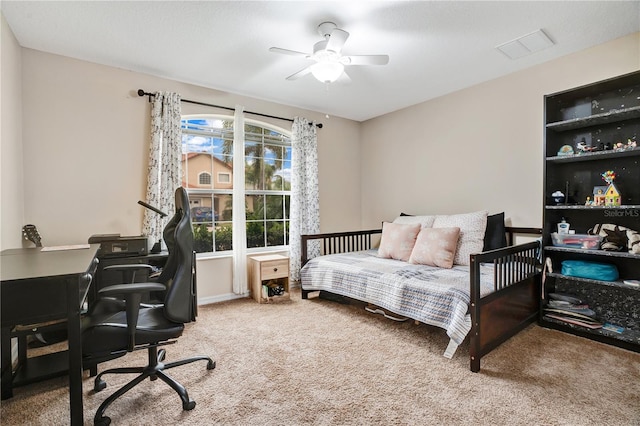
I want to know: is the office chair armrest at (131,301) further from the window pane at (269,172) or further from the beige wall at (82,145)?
the window pane at (269,172)

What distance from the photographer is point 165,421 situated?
1553mm

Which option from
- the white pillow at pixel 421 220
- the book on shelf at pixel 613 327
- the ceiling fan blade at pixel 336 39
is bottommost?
the book on shelf at pixel 613 327

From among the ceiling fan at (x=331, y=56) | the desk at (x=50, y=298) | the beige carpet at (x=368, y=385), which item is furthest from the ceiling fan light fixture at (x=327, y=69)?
the beige carpet at (x=368, y=385)

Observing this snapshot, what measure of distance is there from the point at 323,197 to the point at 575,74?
9.68ft

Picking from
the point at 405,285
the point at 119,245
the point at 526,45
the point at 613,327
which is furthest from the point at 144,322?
the point at 526,45

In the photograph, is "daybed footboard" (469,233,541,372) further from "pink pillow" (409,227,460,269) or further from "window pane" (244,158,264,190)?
"window pane" (244,158,264,190)

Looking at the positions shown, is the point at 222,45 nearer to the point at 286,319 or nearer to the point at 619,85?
the point at 286,319

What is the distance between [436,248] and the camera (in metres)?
2.97

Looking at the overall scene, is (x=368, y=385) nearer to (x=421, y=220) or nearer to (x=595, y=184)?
(x=421, y=220)

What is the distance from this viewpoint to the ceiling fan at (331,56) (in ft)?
7.32

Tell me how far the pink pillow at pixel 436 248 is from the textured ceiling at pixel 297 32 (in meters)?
1.59

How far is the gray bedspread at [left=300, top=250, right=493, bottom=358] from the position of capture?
2.17m

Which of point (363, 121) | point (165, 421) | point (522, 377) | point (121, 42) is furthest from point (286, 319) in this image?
point (363, 121)
